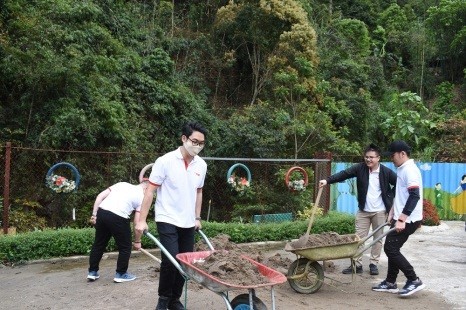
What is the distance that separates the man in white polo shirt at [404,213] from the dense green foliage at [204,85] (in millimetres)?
6981

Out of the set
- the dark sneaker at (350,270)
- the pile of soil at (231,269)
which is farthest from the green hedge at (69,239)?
the pile of soil at (231,269)

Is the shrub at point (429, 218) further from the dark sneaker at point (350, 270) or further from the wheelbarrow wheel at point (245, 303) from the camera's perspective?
the wheelbarrow wheel at point (245, 303)

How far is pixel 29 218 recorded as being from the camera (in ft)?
37.0

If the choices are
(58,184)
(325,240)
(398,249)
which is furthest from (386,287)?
(58,184)

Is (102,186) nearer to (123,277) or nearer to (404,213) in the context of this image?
(123,277)

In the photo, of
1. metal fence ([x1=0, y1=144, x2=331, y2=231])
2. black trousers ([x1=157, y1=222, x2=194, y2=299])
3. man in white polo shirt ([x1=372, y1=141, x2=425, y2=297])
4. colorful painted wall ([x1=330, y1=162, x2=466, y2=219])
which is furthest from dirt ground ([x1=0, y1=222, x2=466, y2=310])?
colorful painted wall ([x1=330, y1=162, x2=466, y2=219])

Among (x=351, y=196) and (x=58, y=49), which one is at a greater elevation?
(x=58, y=49)

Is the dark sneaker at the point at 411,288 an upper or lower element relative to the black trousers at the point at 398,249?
lower

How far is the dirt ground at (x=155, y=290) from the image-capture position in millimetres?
6203

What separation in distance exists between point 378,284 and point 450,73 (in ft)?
84.7

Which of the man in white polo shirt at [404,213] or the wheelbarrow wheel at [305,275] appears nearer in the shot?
the man in white polo shirt at [404,213]

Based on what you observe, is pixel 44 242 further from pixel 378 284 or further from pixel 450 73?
pixel 450 73

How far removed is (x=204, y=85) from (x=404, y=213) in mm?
15134

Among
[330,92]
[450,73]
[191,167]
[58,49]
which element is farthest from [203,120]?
[450,73]
